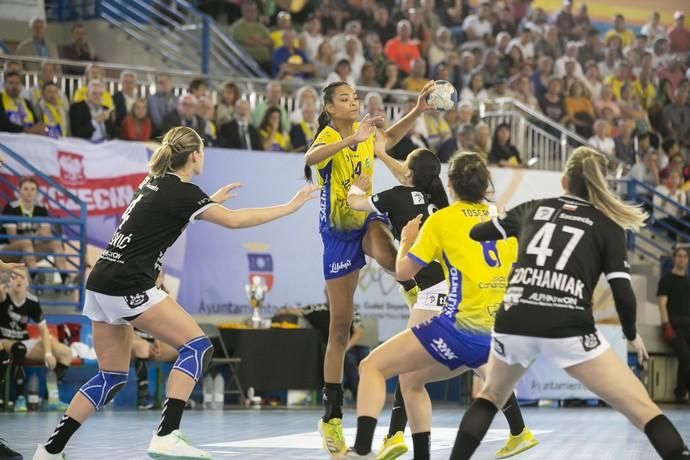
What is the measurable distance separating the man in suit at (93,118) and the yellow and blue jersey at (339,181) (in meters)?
7.52

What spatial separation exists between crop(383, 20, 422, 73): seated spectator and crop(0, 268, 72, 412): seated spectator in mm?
9355

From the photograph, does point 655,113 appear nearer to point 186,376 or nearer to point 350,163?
point 350,163

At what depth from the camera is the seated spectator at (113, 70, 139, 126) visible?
16109 mm

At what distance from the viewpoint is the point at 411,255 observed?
22.1ft

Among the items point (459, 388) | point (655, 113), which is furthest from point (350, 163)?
point (655, 113)

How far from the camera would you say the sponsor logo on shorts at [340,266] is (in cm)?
846

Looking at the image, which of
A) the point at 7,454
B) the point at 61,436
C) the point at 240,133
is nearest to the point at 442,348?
the point at 61,436

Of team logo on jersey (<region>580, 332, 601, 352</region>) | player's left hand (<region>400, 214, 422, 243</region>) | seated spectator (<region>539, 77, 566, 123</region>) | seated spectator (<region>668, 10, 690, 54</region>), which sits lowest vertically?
team logo on jersey (<region>580, 332, 601, 352</region>)

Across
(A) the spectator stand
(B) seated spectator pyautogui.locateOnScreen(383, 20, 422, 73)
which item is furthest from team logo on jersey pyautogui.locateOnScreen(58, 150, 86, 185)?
(B) seated spectator pyautogui.locateOnScreen(383, 20, 422, 73)

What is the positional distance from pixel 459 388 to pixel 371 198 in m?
9.73

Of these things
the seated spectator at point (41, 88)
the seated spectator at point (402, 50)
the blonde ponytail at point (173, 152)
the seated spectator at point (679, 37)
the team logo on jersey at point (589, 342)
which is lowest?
the team logo on jersey at point (589, 342)

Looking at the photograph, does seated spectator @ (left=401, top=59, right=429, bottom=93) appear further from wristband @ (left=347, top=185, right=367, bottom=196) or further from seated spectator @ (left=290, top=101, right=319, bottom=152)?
wristband @ (left=347, top=185, right=367, bottom=196)

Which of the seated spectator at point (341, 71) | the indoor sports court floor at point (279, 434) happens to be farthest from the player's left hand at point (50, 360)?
the seated spectator at point (341, 71)

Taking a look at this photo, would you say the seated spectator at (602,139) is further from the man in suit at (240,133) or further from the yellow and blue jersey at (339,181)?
the yellow and blue jersey at (339,181)
